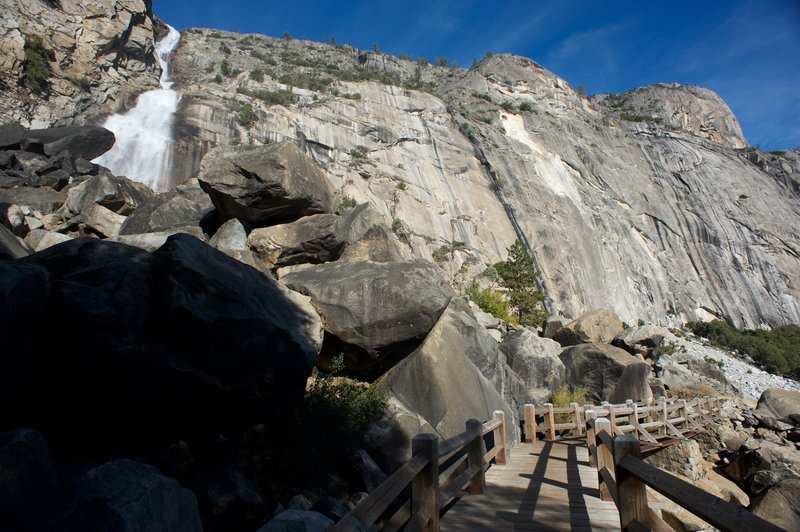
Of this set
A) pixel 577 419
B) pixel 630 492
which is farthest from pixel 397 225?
pixel 630 492

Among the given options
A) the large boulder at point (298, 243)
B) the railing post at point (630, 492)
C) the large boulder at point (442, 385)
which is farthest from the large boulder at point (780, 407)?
the railing post at point (630, 492)

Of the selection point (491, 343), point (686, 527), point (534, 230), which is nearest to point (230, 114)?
point (534, 230)

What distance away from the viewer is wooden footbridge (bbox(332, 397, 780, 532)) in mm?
2865

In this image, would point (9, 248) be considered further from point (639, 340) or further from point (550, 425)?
point (639, 340)

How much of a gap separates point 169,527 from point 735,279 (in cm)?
5905

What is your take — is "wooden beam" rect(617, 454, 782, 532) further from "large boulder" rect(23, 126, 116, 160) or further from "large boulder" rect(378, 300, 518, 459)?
"large boulder" rect(23, 126, 116, 160)

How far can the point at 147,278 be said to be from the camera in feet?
20.0

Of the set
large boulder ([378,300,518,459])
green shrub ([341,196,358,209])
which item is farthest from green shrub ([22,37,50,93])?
large boulder ([378,300,518,459])

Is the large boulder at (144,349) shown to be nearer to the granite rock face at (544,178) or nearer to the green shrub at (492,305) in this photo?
the green shrub at (492,305)

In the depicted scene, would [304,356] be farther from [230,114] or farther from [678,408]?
[230,114]

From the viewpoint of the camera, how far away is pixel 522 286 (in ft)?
102

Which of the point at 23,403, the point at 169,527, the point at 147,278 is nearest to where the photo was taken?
the point at 169,527

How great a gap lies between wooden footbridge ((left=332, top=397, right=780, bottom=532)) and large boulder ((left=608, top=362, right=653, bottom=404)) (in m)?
8.75

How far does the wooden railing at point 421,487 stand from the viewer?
2863 mm
